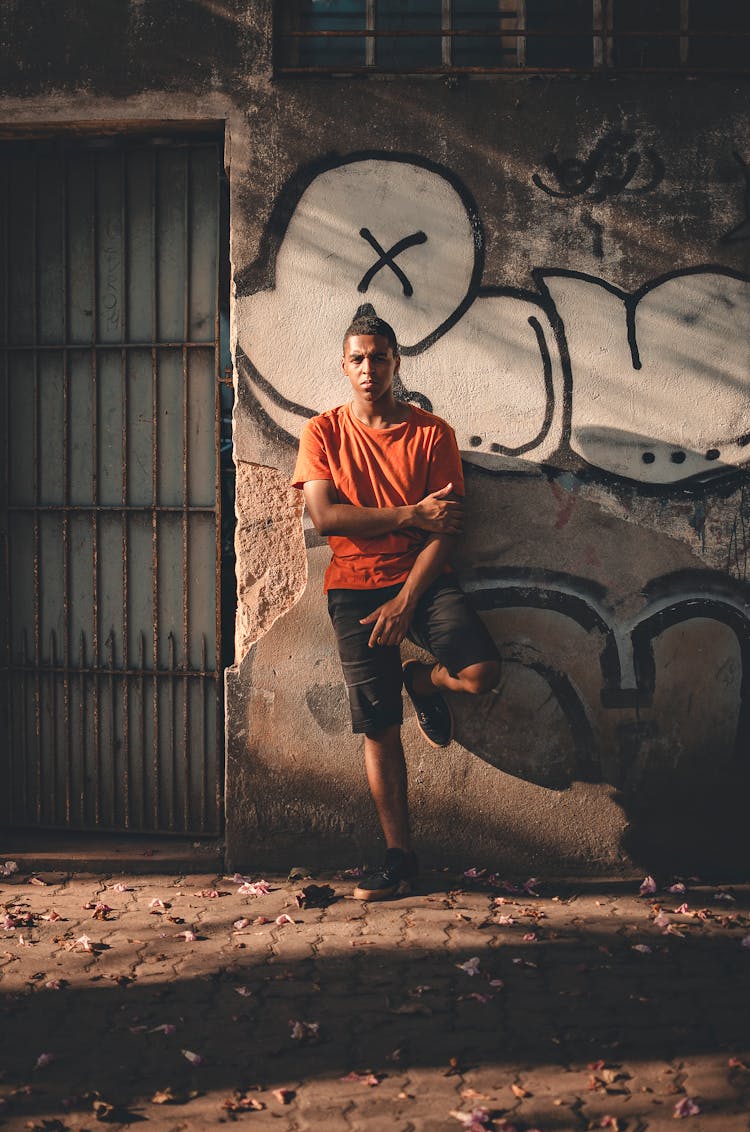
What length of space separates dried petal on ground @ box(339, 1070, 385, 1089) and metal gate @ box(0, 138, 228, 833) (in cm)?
204

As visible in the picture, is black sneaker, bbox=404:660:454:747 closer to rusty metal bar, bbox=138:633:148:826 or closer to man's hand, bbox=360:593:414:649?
man's hand, bbox=360:593:414:649

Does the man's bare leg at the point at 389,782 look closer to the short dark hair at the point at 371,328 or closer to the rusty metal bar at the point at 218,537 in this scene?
the rusty metal bar at the point at 218,537

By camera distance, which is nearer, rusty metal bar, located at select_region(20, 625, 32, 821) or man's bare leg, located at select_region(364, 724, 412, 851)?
man's bare leg, located at select_region(364, 724, 412, 851)

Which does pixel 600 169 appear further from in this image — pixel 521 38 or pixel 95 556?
pixel 95 556

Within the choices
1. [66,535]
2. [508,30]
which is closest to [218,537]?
[66,535]

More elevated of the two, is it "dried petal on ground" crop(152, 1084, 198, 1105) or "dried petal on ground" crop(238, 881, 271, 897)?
"dried petal on ground" crop(152, 1084, 198, 1105)

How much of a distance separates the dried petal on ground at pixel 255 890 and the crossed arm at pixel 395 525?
3.33ft

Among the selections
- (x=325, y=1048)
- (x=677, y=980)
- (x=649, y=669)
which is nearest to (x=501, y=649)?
(x=649, y=669)

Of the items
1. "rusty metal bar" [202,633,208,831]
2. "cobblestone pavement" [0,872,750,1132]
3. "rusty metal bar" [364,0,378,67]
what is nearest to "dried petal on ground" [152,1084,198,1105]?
"cobblestone pavement" [0,872,750,1132]

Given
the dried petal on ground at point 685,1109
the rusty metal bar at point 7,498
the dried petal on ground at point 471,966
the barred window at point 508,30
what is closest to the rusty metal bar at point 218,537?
the barred window at point 508,30

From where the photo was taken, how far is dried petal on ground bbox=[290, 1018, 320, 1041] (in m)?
3.03

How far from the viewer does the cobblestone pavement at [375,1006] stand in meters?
2.71

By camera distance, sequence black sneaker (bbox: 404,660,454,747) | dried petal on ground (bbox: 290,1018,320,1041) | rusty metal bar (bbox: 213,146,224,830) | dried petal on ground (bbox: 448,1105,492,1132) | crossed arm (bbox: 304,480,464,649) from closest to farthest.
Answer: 1. dried petal on ground (bbox: 448,1105,492,1132)
2. dried petal on ground (bbox: 290,1018,320,1041)
3. crossed arm (bbox: 304,480,464,649)
4. black sneaker (bbox: 404,660,454,747)
5. rusty metal bar (bbox: 213,146,224,830)

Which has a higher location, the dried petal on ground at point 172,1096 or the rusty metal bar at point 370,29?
the rusty metal bar at point 370,29
